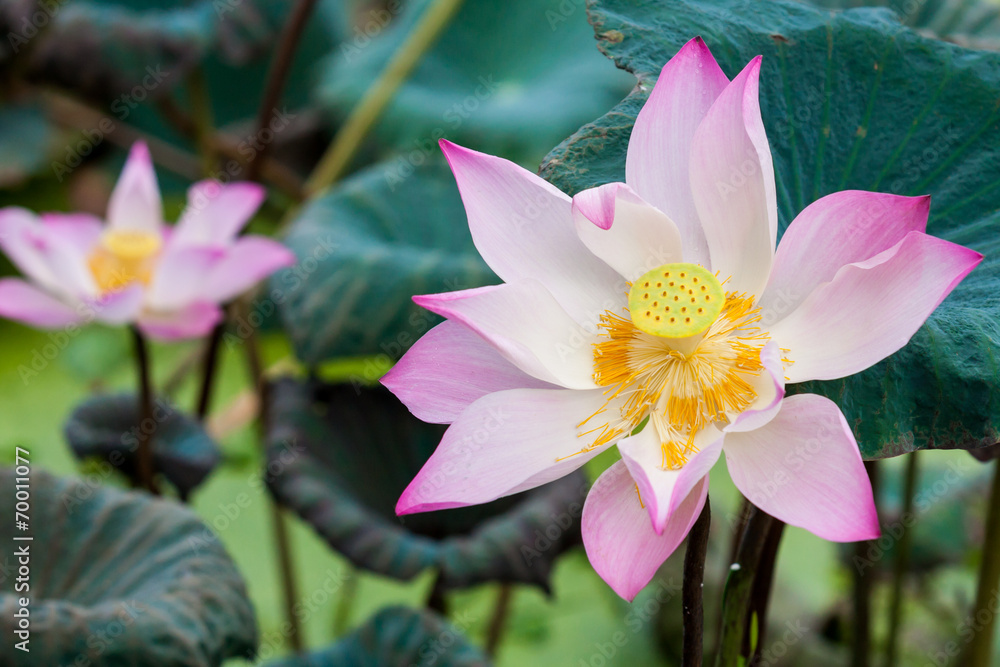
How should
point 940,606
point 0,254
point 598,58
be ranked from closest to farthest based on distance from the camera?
1. point 940,606
2. point 598,58
3. point 0,254

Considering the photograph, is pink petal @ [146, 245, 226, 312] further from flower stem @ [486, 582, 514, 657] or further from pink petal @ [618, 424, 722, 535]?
pink petal @ [618, 424, 722, 535]

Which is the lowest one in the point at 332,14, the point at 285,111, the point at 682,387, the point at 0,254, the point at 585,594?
the point at 0,254

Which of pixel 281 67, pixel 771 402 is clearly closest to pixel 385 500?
pixel 281 67

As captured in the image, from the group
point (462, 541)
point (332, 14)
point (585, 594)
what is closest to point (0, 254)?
point (332, 14)

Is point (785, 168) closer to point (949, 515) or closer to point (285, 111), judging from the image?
point (949, 515)

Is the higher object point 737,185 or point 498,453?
point 737,185

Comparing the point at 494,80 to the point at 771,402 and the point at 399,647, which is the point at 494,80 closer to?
the point at 399,647

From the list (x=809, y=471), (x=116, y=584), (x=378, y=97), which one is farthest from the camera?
(x=378, y=97)

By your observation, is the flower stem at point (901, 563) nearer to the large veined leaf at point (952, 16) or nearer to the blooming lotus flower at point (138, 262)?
the large veined leaf at point (952, 16)
